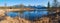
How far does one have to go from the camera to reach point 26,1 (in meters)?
1.54

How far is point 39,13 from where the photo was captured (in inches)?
60.6

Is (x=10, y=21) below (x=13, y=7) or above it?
below

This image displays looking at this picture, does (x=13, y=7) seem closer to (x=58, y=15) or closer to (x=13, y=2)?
(x=13, y=2)

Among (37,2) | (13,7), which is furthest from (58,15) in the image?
(13,7)

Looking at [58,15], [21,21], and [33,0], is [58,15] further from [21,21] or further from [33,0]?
[21,21]

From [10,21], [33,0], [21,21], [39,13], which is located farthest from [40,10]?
[10,21]

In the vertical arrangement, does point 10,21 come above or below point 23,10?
below

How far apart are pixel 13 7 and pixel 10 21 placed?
0.56 feet

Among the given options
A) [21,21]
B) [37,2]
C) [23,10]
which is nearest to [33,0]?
[37,2]

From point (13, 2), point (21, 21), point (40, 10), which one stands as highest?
point (13, 2)

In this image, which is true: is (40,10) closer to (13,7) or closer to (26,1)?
(26,1)

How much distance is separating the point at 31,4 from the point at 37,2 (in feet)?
0.25

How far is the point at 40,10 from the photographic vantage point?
1531 millimetres

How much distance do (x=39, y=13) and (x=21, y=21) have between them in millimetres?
237
